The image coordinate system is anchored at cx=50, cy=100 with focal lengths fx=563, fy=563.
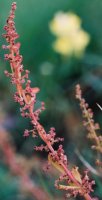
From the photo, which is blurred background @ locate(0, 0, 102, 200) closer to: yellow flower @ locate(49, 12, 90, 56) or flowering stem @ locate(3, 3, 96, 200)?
yellow flower @ locate(49, 12, 90, 56)

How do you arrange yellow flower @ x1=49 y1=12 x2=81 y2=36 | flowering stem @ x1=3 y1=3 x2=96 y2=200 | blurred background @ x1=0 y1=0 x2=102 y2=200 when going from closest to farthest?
flowering stem @ x1=3 y1=3 x2=96 y2=200, blurred background @ x1=0 y1=0 x2=102 y2=200, yellow flower @ x1=49 y1=12 x2=81 y2=36

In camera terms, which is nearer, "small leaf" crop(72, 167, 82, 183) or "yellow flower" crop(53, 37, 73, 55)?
"small leaf" crop(72, 167, 82, 183)

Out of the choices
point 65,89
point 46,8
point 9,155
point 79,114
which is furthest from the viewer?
point 46,8

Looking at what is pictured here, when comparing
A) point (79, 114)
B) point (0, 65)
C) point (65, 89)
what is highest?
point (0, 65)

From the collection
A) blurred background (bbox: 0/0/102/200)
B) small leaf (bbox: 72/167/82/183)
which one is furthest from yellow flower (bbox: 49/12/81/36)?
small leaf (bbox: 72/167/82/183)

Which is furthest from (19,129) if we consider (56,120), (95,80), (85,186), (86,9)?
(85,186)

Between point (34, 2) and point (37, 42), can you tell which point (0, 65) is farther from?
point (34, 2)

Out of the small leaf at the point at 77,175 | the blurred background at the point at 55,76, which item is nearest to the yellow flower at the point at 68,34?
the blurred background at the point at 55,76

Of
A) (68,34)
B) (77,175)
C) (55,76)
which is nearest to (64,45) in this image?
(68,34)

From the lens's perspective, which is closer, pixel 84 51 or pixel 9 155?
pixel 9 155

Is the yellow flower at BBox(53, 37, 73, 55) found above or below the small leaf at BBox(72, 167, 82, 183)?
above
